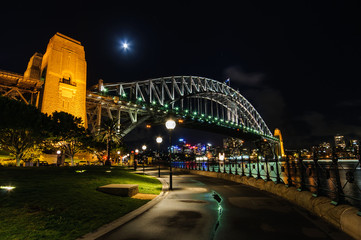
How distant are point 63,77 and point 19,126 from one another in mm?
28722

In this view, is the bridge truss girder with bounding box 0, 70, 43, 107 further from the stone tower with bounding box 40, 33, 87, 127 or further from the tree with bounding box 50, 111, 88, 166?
the tree with bounding box 50, 111, 88, 166

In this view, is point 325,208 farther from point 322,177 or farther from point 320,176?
point 320,176

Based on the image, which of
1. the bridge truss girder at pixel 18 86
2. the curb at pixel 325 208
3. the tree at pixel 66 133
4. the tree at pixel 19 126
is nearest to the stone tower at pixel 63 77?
the bridge truss girder at pixel 18 86

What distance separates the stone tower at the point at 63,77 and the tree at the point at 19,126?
19716 mm

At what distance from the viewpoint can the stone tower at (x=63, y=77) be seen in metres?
47.8

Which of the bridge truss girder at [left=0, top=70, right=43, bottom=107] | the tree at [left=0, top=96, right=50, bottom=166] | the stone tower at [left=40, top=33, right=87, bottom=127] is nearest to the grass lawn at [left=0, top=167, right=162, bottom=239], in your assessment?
the tree at [left=0, top=96, right=50, bottom=166]

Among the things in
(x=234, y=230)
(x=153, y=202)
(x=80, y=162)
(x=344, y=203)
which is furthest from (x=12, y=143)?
(x=344, y=203)

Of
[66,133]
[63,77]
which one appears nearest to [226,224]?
[66,133]

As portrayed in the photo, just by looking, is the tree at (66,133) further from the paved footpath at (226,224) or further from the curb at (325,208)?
the curb at (325,208)

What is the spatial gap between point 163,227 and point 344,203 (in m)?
5.05

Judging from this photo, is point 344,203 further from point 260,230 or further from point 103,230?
point 103,230

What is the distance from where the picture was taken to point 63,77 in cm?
5097

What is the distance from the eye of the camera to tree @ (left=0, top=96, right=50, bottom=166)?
2488cm

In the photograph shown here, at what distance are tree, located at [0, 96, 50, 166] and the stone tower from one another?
19.7 metres
